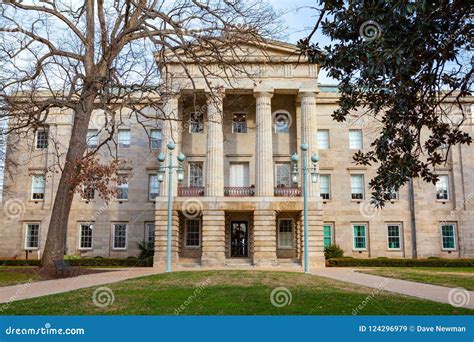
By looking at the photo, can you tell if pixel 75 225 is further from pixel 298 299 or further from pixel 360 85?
pixel 360 85

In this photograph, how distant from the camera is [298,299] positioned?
11.8 m

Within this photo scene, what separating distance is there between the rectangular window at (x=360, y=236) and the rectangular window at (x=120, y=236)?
766 inches

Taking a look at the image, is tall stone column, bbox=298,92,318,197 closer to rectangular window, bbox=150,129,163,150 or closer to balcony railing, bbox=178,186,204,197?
balcony railing, bbox=178,186,204,197

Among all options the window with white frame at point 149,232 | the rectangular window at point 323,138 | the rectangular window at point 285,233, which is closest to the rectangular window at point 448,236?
the rectangular window at point 323,138

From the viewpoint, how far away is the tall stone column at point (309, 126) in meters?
35.3

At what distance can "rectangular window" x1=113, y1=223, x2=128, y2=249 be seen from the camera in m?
41.1

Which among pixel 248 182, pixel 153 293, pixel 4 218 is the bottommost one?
pixel 153 293

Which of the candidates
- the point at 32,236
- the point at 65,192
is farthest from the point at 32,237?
the point at 65,192

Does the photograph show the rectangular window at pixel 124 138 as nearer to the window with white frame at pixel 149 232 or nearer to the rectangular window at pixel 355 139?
the window with white frame at pixel 149 232

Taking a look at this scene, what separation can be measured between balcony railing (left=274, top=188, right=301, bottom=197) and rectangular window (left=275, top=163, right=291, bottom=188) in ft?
11.0

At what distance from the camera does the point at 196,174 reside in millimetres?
39688

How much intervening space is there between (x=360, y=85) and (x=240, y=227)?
30483 millimetres

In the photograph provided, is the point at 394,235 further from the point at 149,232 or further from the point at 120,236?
the point at 120,236

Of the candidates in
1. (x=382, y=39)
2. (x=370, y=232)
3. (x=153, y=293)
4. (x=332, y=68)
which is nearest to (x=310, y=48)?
(x=332, y=68)
